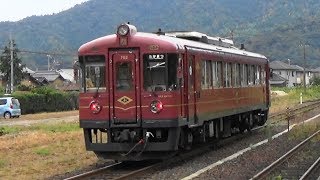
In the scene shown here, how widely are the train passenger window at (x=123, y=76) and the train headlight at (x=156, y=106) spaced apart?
2.31ft

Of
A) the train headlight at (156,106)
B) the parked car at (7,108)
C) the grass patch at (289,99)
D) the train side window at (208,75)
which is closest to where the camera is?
the train headlight at (156,106)

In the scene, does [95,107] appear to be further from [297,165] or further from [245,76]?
[245,76]

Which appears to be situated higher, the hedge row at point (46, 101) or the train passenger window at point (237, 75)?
the train passenger window at point (237, 75)

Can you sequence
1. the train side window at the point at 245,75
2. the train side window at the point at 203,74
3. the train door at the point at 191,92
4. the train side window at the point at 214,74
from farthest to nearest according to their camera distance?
1. the train side window at the point at 245,75
2. the train side window at the point at 214,74
3. the train side window at the point at 203,74
4. the train door at the point at 191,92

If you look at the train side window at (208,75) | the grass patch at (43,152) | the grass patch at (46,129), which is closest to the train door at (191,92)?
the train side window at (208,75)

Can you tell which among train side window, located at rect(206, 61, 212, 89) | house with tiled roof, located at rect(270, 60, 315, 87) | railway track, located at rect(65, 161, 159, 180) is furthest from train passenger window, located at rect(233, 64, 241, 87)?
house with tiled roof, located at rect(270, 60, 315, 87)

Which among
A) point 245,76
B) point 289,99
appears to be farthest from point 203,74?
point 289,99

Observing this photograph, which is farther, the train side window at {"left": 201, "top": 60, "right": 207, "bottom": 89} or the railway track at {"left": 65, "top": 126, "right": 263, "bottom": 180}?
the train side window at {"left": 201, "top": 60, "right": 207, "bottom": 89}

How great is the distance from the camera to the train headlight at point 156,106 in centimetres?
1352

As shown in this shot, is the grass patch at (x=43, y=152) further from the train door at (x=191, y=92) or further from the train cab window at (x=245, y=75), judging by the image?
the train cab window at (x=245, y=75)

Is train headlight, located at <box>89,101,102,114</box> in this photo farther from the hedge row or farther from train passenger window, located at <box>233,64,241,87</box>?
the hedge row

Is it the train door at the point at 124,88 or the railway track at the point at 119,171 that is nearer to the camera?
the railway track at the point at 119,171

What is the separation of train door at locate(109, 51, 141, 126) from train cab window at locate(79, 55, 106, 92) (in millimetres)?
278

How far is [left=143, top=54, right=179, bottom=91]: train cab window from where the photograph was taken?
44.5ft
